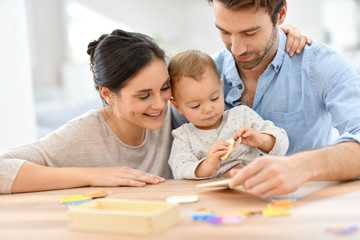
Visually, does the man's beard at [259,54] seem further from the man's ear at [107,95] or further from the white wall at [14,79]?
the white wall at [14,79]

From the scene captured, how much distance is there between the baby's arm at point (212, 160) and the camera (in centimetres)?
162

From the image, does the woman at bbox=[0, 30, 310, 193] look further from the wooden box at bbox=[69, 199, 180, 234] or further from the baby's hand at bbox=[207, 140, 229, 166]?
the wooden box at bbox=[69, 199, 180, 234]

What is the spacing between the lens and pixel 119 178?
5.67ft

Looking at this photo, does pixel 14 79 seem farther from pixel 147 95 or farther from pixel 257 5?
pixel 257 5

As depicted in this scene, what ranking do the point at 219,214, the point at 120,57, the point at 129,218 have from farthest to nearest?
the point at 120,57 → the point at 219,214 → the point at 129,218

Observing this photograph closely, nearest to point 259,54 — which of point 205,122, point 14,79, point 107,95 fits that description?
point 205,122

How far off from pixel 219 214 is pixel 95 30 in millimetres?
6190

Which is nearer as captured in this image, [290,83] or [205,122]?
[205,122]

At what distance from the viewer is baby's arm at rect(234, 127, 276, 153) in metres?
1.67

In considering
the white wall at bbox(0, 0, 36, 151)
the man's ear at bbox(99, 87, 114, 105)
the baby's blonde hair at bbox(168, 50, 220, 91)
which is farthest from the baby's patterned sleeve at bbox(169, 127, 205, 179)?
the white wall at bbox(0, 0, 36, 151)

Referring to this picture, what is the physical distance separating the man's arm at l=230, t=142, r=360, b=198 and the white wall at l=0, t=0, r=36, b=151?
1887 mm

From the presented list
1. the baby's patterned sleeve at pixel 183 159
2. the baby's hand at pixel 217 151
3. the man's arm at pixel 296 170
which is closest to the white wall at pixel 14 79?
the baby's patterned sleeve at pixel 183 159

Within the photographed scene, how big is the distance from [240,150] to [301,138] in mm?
369

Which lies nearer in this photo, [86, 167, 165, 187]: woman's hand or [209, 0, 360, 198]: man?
[209, 0, 360, 198]: man
